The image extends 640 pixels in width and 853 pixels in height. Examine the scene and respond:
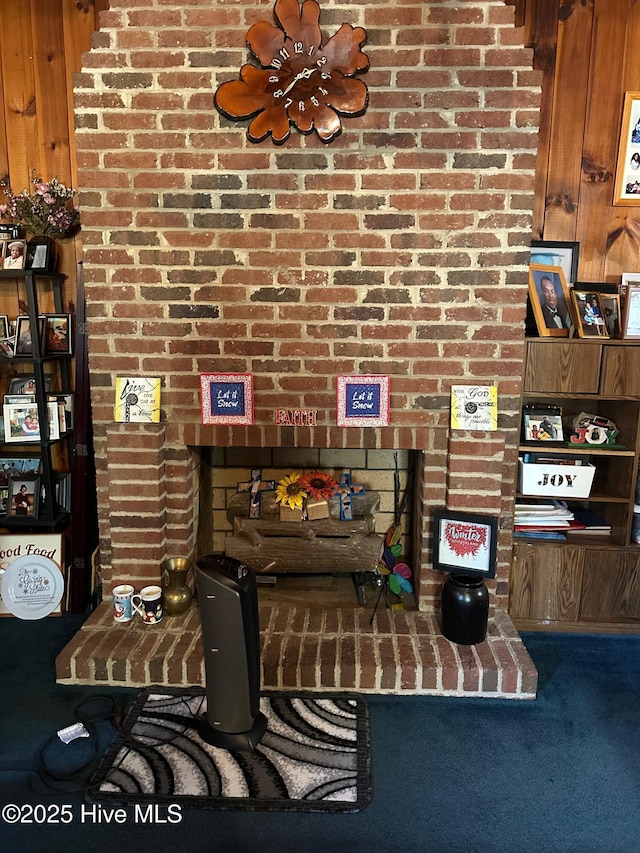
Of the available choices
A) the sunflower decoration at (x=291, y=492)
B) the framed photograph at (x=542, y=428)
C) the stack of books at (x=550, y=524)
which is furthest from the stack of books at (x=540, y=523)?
the sunflower decoration at (x=291, y=492)

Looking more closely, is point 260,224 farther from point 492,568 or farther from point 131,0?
point 492,568

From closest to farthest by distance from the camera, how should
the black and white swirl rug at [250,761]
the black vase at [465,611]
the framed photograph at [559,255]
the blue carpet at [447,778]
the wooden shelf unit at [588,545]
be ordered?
the blue carpet at [447,778] < the black and white swirl rug at [250,761] < the black vase at [465,611] < the wooden shelf unit at [588,545] < the framed photograph at [559,255]

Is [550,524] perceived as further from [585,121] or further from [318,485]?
[585,121]

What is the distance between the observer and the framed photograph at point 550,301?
2.74 meters

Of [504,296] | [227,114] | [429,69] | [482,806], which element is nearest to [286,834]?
[482,806]

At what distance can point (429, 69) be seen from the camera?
2332mm

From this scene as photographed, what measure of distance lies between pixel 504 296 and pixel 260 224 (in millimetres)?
971

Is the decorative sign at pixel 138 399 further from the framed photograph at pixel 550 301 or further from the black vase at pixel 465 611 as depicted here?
the framed photograph at pixel 550 301

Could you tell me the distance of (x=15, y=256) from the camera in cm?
291

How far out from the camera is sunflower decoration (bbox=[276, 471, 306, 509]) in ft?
9.00

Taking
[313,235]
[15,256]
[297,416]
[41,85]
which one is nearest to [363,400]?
[297,416]

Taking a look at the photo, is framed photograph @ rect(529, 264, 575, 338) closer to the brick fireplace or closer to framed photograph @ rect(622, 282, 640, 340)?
framed photograph @ rect(622, 282, 640, 340)

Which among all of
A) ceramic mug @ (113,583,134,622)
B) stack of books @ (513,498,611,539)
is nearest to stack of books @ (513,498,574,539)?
stack of books @ (513,498,611,539)

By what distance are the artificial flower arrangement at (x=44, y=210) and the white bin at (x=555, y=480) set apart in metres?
2.33
